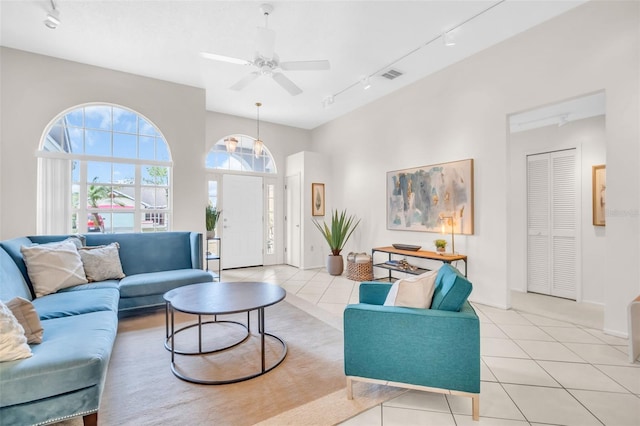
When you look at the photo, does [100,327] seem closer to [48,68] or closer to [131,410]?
[131,410]

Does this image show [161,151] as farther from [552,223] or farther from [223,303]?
[552,223]

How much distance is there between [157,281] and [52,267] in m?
0.90

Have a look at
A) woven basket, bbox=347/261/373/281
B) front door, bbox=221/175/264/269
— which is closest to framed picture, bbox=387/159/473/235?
woven basket, bbox=347/261/373/281

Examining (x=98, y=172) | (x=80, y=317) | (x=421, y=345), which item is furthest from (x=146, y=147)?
(x=421, y=345)

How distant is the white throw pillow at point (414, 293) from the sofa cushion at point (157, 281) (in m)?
2.45

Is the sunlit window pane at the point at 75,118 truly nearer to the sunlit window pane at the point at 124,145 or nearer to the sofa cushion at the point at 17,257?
the sunlit window pane at the point at 124,145

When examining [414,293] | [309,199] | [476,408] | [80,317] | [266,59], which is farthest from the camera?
[309,199]

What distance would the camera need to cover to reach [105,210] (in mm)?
4246

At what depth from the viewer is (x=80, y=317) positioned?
6.95 feet

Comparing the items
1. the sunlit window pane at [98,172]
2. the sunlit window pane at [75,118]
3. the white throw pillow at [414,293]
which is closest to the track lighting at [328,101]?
the sunlit window pane at [98,172]

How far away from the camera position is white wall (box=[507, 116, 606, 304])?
3875mm

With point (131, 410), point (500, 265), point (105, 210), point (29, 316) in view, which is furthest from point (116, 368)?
point (500, 265)

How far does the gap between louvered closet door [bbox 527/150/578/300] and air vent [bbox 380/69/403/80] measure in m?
2.43

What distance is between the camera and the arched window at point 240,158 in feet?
19.5
